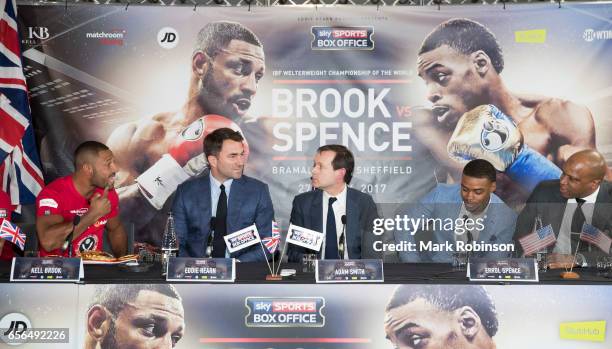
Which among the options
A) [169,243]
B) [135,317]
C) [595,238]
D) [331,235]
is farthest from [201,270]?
[595,238]

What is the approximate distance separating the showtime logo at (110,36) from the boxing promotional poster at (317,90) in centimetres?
1

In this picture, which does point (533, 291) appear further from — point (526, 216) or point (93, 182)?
point (93, 182)

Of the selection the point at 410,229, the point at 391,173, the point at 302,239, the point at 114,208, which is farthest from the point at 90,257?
the point at 391,173

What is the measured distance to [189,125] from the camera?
6078 mm

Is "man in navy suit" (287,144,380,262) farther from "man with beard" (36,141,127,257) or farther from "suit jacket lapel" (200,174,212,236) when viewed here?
"man with beard" (36,141,127,257)

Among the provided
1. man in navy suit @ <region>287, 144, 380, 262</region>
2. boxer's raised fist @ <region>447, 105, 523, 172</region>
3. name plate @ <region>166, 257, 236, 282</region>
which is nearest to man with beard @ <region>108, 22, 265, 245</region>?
man in navy suit @ <region>287, 144, 380, 262</region>

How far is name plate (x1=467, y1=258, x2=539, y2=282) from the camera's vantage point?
356 cm

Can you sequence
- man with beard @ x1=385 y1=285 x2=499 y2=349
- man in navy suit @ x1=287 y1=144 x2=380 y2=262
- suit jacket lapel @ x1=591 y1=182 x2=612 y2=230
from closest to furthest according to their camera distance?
man with beard @ x1=385 y1=285 x2=499 y2=349
suit jacket lapel @ x1=591 y1=182 x2=612 y2=230
man in navy suit @ x1=287 y1=144 x2=380 y2=262

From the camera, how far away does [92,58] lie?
6.06 meters

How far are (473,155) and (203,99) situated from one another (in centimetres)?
205

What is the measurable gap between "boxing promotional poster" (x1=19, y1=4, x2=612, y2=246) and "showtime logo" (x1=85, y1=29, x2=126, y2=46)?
0.05ft

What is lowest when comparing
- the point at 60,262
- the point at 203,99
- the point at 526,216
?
the point at 60,262

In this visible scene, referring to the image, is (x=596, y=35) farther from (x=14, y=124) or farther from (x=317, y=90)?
(x=14, y=124)

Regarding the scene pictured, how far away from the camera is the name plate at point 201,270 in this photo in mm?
3557
